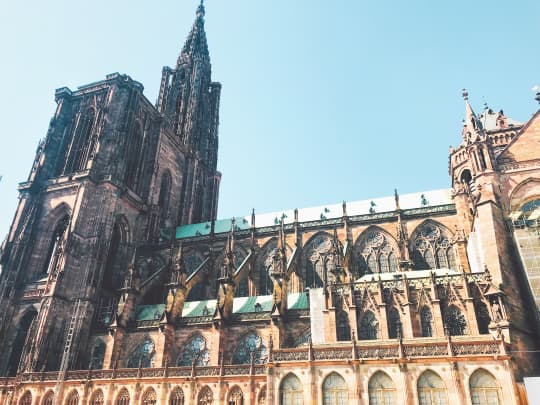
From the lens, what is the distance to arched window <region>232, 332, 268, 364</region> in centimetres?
2881

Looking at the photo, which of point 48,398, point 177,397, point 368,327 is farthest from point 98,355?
point 368,327

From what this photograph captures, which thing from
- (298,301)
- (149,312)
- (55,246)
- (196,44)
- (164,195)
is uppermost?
(196,44)

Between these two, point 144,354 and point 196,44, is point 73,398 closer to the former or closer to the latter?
point 144,354

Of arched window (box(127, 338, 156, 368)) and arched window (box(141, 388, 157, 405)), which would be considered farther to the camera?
arched window (box(127, 338, 156, 368))

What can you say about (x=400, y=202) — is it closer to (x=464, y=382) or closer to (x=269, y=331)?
(x=269, y=331)

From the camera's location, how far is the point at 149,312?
35.2 m

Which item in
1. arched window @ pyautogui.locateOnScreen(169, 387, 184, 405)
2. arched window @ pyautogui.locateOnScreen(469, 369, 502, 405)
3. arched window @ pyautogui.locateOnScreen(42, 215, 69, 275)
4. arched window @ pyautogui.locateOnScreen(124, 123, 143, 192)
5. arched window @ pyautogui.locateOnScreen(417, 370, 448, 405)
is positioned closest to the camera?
arched window @ pyautogui.locateOnScreen(469, 369, 502, 405)

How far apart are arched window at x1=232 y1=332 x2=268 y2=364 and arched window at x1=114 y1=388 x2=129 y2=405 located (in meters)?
7.22

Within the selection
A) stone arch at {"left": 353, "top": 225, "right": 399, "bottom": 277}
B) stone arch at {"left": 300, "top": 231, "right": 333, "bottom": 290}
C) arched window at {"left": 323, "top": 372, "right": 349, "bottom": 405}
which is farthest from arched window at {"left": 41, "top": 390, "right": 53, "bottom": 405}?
stone arch at {"left": 353, "top": 225, "right": 399, "bottom": 277}

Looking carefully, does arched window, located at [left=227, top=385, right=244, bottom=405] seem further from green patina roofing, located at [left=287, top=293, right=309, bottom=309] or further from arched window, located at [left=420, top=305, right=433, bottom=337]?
arched window, located at [left=420, top=305, right=433, bottom=337]

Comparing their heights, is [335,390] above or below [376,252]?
below

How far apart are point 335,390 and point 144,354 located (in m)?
17.4

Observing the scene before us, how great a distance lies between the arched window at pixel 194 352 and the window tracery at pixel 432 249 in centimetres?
1730

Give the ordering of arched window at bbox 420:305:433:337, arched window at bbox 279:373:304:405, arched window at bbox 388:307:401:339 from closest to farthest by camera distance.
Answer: arched window at bbox 279:373:304:405 → arched window at bbox 420:305:433:337 → arched window at bbox 388:307:401:339
